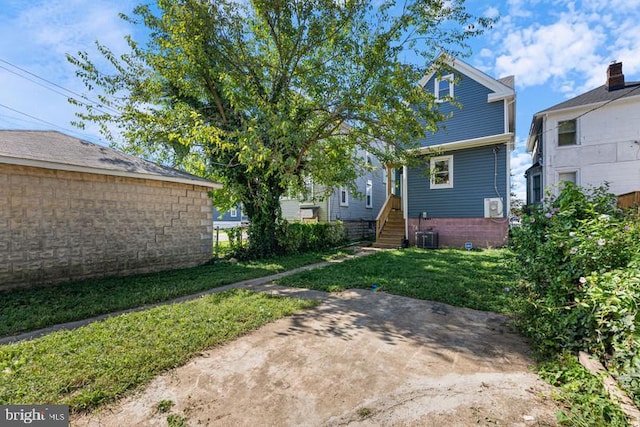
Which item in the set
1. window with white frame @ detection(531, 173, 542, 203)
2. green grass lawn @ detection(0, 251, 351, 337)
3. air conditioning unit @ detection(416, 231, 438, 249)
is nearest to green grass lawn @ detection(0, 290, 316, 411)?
green grass lawn @ detection(0, 251, 351, 337)

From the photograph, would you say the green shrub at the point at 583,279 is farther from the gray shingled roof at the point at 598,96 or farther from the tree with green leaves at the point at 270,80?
the gray shingled roof at the point at 598,96

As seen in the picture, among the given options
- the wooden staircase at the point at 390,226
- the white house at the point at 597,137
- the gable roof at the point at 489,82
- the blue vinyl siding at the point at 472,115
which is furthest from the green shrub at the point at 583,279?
the white house at the point at 597,137

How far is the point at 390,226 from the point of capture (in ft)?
46.1

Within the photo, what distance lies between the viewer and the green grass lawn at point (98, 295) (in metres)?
3.86

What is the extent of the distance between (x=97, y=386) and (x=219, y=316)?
1686mm

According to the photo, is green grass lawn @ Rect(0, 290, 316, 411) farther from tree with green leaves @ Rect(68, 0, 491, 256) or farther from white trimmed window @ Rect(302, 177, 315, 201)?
white trimmed window @ Rect(302, 177, 315, 201)

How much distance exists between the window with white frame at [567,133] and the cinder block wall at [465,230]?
4993 millimetres

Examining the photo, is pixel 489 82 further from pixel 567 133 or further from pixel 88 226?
pixel 88 226

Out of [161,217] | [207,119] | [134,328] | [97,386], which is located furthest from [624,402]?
[207,119]

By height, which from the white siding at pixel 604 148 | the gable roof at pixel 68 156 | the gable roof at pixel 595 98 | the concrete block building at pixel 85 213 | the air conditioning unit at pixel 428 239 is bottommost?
the air conditioning unit at pixel 428 239

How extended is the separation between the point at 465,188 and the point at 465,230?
1786 mm

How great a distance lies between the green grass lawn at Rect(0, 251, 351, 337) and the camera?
386cm

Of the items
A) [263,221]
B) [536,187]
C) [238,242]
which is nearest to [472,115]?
[536,187]

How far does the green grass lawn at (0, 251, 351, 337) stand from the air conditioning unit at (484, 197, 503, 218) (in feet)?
29.0
